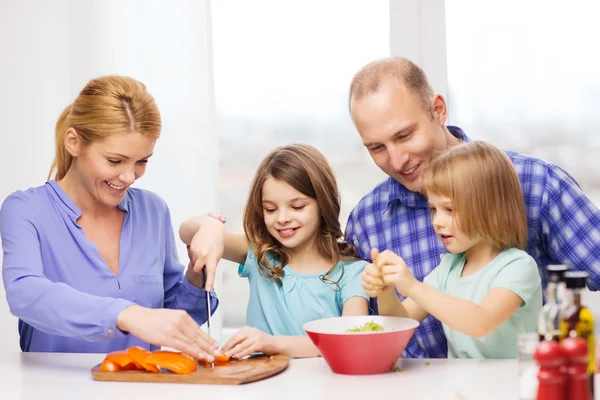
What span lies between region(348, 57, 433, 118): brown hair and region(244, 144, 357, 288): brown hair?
0.22 m

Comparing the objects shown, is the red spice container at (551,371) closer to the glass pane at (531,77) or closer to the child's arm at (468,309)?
the child's arm at (468,309)

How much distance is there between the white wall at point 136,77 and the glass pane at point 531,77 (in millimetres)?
998

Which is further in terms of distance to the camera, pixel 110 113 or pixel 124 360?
pixel 110 113

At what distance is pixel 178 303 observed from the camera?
2236mm

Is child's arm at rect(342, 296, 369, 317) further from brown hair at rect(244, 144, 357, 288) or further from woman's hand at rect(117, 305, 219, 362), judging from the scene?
woman's hand at rect(117, 305, 219, 362)

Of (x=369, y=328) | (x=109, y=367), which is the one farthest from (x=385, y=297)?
(x=109, y=367)

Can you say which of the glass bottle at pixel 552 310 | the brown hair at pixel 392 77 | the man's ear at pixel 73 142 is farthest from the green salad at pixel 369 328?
the man's ear at pixel 73 142

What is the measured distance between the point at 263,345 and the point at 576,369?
2.78 ft

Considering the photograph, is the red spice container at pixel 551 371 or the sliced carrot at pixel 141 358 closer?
the red spice container at pixel 551 371

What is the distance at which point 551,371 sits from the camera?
1.13m

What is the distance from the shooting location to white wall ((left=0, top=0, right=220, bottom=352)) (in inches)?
125

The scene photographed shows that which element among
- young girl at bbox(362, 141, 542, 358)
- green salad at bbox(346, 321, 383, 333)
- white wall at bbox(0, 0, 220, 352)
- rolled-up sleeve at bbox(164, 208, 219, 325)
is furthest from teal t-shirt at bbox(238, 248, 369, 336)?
white wall at bbox(0, 0, 220, 352)

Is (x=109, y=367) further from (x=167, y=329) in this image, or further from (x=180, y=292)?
(x=180, y=292)

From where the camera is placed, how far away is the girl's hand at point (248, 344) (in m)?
1.79
